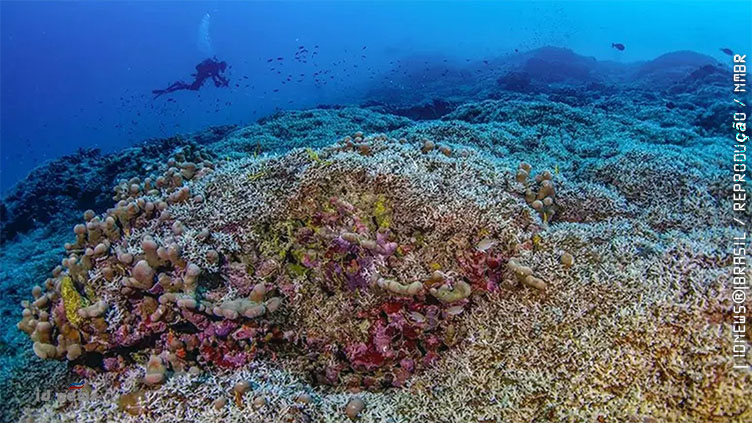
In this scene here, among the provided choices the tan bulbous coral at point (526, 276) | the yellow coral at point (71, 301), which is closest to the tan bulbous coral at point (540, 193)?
the tan bulbous coral at point (526, 276)

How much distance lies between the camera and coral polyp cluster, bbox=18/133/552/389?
291 cm

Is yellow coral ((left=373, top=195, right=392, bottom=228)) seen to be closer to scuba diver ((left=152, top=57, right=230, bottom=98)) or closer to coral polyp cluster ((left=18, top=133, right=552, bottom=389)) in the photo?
coral polyp cluster ((left=18, top=133, right=552, bottom=389))

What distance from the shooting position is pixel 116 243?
11.4ft

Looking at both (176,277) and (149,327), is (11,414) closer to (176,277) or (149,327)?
(149,327)

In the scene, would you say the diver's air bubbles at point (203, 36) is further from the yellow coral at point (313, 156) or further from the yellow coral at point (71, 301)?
the yellow coral at point (71, 301)

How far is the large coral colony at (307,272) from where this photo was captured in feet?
9.53

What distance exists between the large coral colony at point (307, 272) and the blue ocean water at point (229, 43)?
70.8 m

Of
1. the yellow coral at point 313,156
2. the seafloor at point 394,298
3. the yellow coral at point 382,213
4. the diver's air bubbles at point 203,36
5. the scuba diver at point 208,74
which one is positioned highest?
the diver's air bubbles at point 203,36

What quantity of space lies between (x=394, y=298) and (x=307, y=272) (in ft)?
3.17

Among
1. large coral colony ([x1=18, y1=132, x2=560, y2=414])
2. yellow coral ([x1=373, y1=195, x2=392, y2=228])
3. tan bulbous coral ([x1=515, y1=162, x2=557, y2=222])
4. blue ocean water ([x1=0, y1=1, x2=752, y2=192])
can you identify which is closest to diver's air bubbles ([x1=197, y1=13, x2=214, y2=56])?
blue ocean water ([x1=0, y1=1, x2=752, y2=192])

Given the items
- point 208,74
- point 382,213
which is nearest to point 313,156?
point 382,213

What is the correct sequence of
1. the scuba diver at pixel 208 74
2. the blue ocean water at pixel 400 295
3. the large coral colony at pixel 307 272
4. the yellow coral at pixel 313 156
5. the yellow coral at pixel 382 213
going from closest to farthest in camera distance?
1. the blue ocean water at pixel 400 295
2. the large coral colony at pixel 307 272
3. the yellow coral at pixel 382 213
4. the yellow coral at pixel 313 156
5. the scuba diver at pixel 208 74

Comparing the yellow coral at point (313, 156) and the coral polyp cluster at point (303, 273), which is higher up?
the yellow coral at point (313, 156)

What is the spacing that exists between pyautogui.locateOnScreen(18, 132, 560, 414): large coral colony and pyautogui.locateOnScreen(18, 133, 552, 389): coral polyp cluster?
0.04ft
